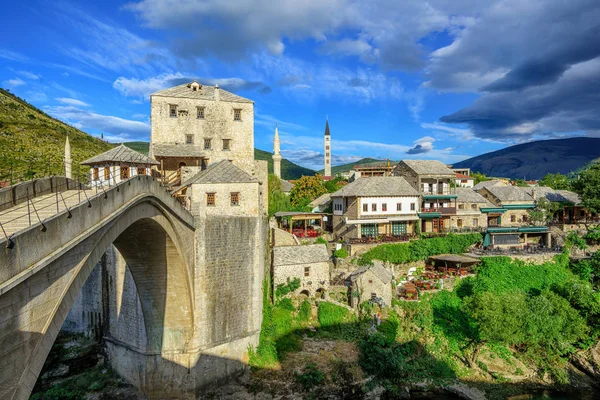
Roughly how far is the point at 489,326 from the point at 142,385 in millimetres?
20060

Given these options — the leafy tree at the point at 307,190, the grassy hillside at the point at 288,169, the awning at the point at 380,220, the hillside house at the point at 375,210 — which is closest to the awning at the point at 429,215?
the hillside house at the point at 375,210

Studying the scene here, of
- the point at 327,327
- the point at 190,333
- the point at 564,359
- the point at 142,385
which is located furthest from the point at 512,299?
the point at 142,385

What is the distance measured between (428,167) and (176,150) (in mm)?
27896

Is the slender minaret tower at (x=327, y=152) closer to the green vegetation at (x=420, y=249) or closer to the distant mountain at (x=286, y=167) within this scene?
the distant mountain at (x=286, y=167)

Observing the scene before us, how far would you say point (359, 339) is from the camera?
24.0m

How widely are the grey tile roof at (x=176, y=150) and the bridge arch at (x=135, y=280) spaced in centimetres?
673

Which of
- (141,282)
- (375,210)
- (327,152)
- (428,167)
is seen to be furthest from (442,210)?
(327,152)

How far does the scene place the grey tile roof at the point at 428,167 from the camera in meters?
39.8

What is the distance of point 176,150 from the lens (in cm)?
2428

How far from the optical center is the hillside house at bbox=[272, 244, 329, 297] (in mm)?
25984

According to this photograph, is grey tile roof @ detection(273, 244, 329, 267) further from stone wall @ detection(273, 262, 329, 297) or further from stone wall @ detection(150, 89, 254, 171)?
stone wall @ detection(150, 89, 254, 171)

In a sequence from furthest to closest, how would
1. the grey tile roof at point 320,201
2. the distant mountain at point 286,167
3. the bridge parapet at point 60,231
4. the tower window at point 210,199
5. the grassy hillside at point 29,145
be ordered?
Result: the distant mountain at point 286,167
the grey tile roof at point 320,201
the grassy hillside at point 29,145
the tower window at point 210,199
the bridge parapet at point 60,231

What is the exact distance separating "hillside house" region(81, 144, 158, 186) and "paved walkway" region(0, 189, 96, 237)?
23.9ft

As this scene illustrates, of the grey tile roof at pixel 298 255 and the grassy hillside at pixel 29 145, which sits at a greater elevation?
the grassy hillside at pixel 29 145
